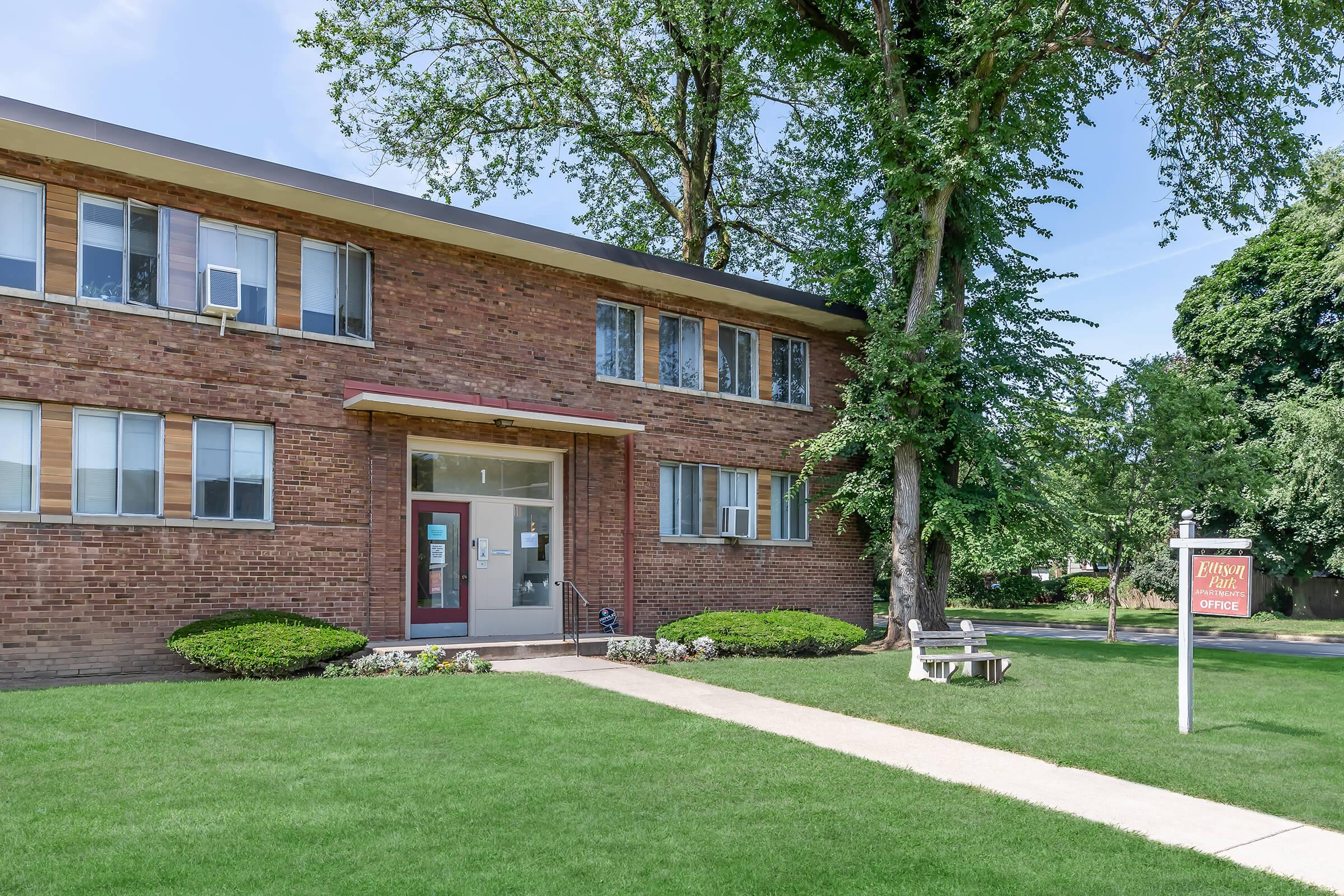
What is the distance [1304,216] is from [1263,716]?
24.6m

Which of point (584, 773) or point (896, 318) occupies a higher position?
point (896, 318)

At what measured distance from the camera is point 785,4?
2056 centimetres

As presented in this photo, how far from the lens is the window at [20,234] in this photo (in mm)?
12383

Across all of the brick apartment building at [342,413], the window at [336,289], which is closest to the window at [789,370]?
the brick apartment building at [342,413]

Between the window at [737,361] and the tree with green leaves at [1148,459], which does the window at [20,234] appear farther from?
the tree with green leaves at [1148,459]

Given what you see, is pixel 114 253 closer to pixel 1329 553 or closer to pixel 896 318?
pixel 896 318

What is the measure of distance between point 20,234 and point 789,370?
44.0 feet

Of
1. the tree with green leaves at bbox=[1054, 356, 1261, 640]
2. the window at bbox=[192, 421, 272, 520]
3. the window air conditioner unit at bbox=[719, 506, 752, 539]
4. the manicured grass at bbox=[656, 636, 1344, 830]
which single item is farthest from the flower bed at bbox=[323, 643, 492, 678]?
the tree with green leaves at bbox=[1054, 356, 1261, 640]

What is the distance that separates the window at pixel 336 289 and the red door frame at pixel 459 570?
285 centimetres

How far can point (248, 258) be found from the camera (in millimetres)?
14141

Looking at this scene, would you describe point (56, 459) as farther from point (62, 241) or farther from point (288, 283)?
point (288, 283)

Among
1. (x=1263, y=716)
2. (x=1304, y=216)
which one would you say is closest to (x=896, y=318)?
(x=1263, y=716)

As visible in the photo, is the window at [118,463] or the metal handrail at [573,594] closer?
the window at [118,463]

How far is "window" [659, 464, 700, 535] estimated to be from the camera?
61.2 feet
